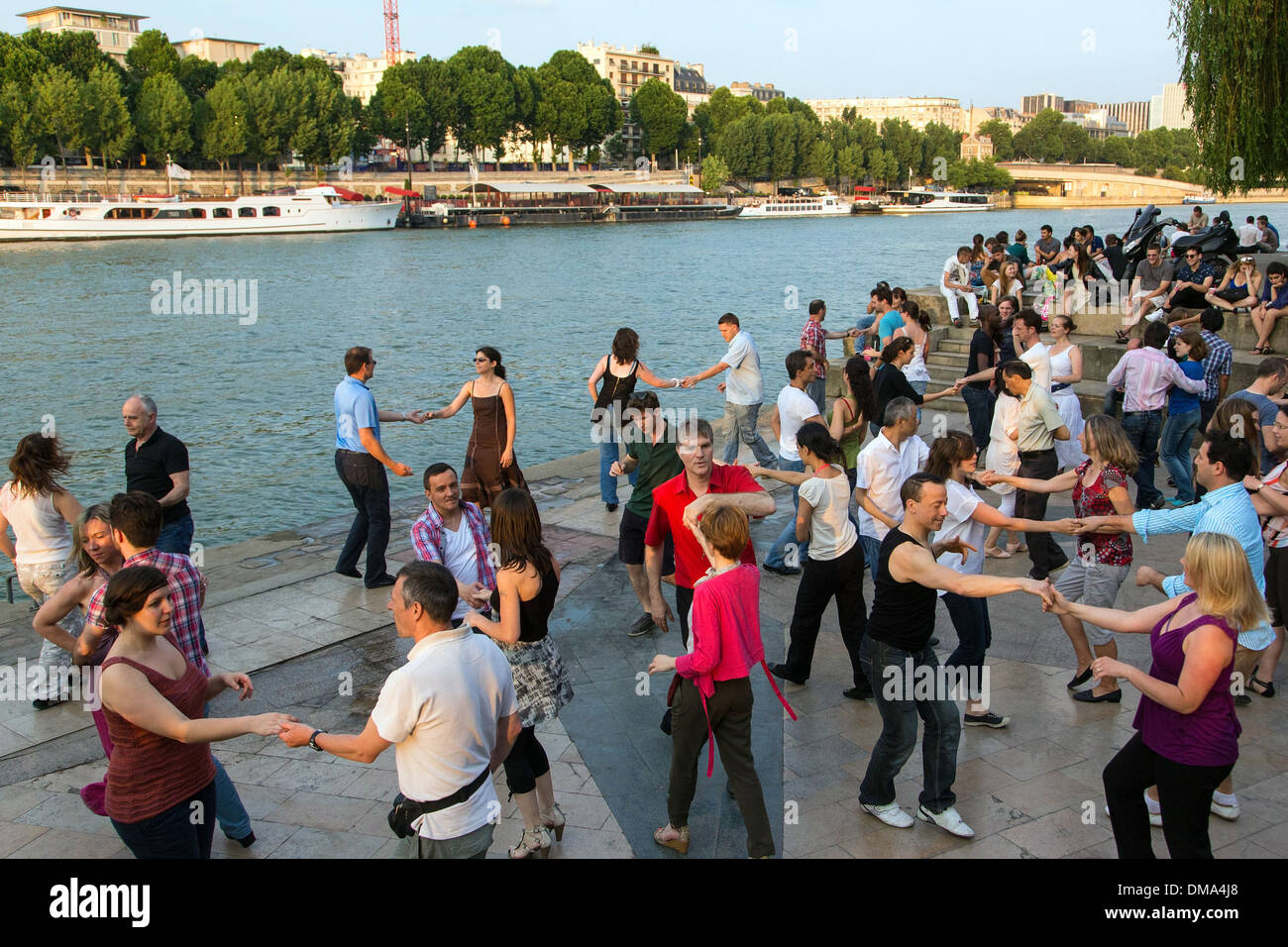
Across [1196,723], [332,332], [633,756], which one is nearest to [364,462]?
[633,756]

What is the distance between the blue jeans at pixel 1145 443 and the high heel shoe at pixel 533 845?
23.9ft

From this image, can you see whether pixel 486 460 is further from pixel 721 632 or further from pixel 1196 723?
pixel 1196 723

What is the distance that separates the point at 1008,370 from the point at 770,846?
469cm

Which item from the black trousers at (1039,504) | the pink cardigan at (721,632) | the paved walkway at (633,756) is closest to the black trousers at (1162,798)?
the paved walkway at (633,756)

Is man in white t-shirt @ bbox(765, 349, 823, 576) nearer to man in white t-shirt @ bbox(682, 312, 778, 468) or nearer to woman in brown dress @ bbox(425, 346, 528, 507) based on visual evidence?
man in white t-shirt @ bbox(682, 312, 778, 468)

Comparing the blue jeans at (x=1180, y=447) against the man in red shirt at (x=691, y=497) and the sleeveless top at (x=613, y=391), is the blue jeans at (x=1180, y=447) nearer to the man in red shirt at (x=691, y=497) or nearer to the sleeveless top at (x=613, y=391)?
the sleeveless top at (x=613, y=391)

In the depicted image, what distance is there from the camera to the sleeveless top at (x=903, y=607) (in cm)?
465

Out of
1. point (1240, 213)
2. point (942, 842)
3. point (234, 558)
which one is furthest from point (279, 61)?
point (942, 842)

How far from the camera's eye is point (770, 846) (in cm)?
453

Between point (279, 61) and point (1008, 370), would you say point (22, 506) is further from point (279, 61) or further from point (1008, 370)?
point (279, 61)
